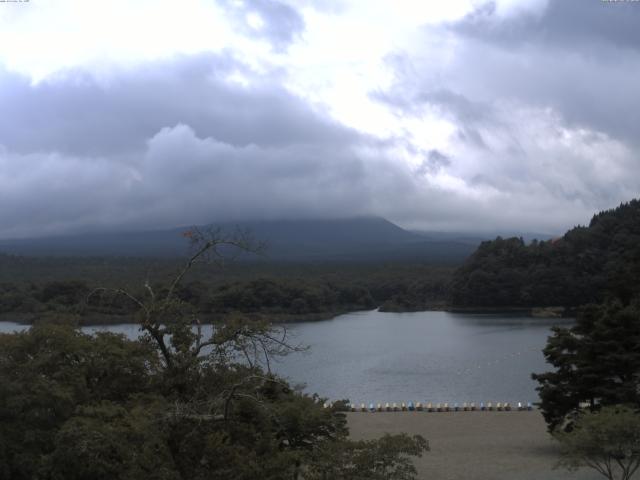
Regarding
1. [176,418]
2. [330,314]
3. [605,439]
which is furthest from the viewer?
[330,314]

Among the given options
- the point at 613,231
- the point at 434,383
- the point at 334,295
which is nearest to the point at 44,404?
the point at 434,383

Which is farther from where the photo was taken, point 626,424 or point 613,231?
point 613,231

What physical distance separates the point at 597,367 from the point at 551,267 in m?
50.4

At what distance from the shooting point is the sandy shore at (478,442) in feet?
45.2

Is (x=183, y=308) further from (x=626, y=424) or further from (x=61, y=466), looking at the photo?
(x=626, y=424)

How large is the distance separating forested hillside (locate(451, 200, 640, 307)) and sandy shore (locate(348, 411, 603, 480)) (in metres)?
41.0

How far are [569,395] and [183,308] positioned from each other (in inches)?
412

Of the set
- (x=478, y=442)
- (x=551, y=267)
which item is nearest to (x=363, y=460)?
(x=478, y=442)

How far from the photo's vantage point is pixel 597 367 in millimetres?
15227

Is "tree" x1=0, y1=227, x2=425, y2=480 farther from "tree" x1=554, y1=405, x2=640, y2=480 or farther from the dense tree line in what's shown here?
the dense tree line

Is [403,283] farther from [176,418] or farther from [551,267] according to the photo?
[176,418]

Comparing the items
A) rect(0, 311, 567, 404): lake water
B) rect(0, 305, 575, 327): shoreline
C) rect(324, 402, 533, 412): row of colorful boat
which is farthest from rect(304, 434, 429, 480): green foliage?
rect(0, 305, 575, 327): shoreline

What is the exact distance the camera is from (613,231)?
65188 mm

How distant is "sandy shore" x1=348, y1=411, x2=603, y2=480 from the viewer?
13.8m
